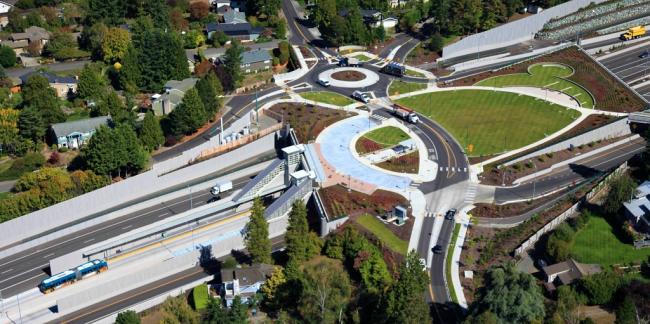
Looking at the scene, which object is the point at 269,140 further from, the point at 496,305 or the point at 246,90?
the point at 496,305

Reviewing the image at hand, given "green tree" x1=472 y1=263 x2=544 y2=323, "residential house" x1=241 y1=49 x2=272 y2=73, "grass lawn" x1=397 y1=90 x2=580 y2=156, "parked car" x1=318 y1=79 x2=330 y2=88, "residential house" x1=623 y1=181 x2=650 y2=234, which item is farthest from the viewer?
"residential house" x1=241 y1=49 x2=272 y2=73

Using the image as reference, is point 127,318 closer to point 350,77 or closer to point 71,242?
point 71,242

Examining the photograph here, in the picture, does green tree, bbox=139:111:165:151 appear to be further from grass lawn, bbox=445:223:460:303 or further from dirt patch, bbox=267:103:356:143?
grass lawn, bbox=445:223:460:303

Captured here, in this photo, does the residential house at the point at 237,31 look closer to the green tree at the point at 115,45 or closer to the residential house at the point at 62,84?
the green tree at the point at 115,45

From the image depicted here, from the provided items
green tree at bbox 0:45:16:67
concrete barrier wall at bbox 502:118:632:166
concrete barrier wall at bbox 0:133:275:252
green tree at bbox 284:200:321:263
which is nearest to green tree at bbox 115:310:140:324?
green tree at bbox 284:200:321:263

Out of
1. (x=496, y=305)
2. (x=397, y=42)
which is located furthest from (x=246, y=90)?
(x=496, y=305)

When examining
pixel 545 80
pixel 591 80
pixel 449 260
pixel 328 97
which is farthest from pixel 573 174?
pixel 328 97

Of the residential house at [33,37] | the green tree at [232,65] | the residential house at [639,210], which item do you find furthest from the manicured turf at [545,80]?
the residential house at [33,37]

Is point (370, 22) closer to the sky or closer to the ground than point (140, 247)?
closer to the sky
